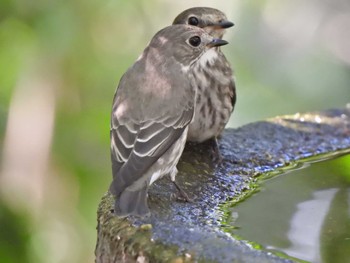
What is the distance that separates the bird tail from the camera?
3.55 m

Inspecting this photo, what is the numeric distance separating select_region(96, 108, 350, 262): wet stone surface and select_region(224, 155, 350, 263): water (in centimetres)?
11

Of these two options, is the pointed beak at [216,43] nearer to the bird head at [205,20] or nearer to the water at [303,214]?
the bird head at [205,20]

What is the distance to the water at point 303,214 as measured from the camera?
3.60 meters

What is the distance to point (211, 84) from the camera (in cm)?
499

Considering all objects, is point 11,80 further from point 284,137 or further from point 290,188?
point 290,188

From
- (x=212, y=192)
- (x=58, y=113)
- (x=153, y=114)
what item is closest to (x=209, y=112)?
(x=212, y=192)

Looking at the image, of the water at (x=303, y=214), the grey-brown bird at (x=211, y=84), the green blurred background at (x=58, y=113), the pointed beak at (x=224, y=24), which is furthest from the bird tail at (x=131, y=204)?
the green blurred background at (x=58, y=113)

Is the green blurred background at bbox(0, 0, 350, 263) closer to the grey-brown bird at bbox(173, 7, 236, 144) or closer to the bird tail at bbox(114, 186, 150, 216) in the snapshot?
the grey-brown bird at bbox(173, 7, 236, 144)

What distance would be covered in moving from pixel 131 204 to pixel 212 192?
717mm

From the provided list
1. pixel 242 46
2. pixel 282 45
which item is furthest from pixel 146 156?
pixel 282 45

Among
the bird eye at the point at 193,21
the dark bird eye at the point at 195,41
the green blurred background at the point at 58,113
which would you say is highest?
the bird eye at the point at 193,21

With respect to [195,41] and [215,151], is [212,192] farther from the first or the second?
[195,41]

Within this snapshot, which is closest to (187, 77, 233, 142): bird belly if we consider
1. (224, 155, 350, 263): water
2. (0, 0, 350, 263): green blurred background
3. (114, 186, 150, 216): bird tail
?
(224, 155, 350, 263): water

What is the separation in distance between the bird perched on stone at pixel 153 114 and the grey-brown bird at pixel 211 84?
0.34 meters
